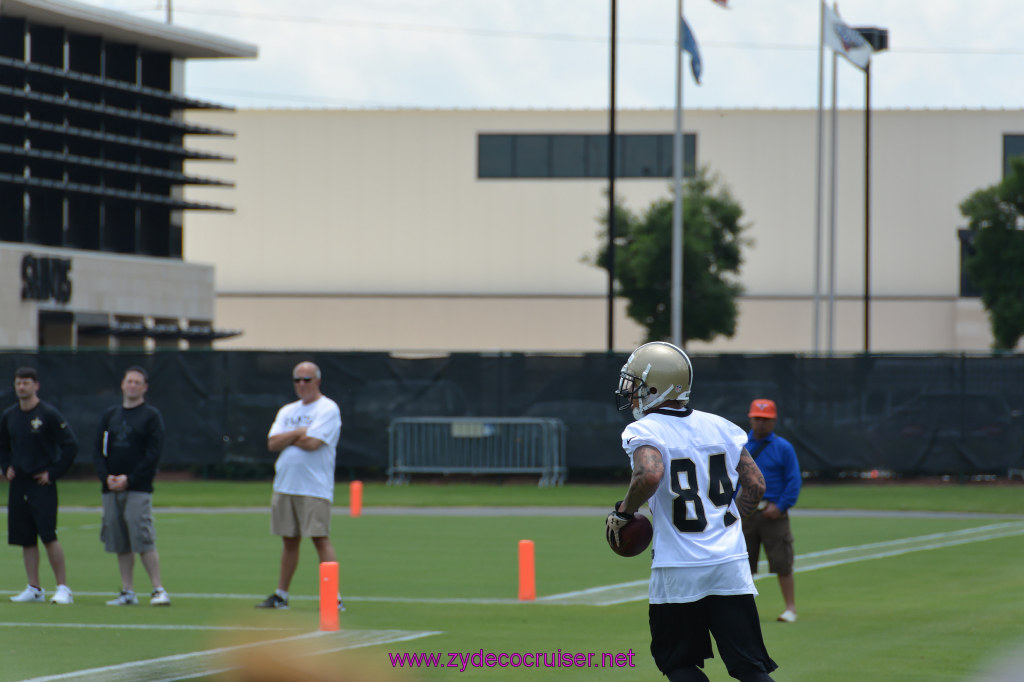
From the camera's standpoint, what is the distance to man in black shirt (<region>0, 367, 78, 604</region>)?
12266 millimetres

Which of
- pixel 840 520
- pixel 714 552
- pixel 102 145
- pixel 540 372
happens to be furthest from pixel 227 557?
pixel 102 145

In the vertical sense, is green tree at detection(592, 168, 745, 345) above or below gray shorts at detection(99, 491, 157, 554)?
above

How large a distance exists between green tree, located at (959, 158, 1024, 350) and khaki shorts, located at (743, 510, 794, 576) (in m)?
37.4

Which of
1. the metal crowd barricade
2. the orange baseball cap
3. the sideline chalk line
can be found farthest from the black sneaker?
the metal crowd barricade

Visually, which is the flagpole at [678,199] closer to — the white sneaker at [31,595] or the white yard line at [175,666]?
the white sneaker at [31,595]

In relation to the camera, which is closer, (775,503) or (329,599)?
(329,599)

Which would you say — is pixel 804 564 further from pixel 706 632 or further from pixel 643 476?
pixel 643 476

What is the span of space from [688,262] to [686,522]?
43304 mm

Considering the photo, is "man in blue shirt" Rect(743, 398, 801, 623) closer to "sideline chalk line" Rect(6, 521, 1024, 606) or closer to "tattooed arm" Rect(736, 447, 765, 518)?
"sideline chalk line" Rect(6, 521, 1024, 606)

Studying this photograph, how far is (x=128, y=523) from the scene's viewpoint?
1207 cm

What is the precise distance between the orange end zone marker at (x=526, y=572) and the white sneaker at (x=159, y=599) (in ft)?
9.81

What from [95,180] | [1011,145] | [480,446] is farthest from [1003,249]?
[95,180]

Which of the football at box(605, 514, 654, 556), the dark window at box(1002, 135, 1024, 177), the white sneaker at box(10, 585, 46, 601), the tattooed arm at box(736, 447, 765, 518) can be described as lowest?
the white sneaker at box(10, 585, 46, 601)

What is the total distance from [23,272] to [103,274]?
3.03m
